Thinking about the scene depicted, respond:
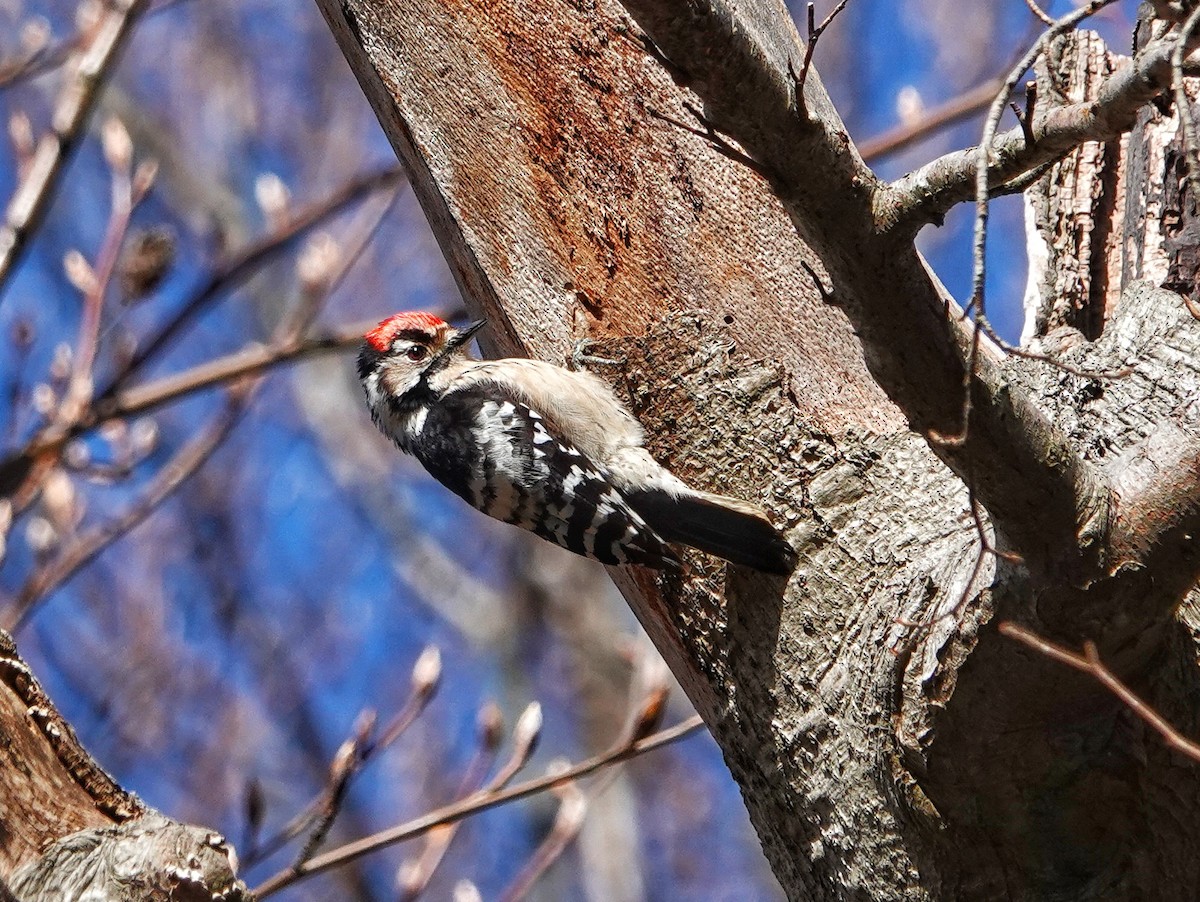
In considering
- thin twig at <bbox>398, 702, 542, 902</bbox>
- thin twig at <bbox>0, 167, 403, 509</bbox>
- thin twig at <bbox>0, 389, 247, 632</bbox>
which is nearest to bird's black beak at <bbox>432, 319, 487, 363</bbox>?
thin twig at <bbox>0, 167, 403, 509</bbox>

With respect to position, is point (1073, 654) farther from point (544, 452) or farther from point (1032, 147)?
point (544, 452)

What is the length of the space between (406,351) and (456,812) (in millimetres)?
2340

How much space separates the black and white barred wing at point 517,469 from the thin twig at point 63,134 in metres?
1.55

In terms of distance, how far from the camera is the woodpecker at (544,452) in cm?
329

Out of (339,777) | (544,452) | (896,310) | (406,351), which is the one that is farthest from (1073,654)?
(406,351)

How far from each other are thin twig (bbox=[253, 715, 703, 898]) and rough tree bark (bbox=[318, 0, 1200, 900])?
20cm

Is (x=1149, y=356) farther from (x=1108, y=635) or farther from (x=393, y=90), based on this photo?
(x=393, y=90)

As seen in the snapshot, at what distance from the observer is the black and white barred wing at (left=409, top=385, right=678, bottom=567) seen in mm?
4090

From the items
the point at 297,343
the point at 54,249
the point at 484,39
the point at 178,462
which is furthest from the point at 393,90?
the point at 54,249

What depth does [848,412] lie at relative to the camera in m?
3.25

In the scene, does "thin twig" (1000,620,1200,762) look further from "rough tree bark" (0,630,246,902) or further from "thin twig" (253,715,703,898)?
"rough tree bark" (0,630,246,902)

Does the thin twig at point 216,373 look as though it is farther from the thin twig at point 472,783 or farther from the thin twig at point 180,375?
the thin twig at point 472,783

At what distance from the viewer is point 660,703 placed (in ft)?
11.9

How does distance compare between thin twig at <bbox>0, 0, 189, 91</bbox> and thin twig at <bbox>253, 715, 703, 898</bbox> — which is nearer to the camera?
thin twig at <bbox>253, 715, 703, 898</bbox>
